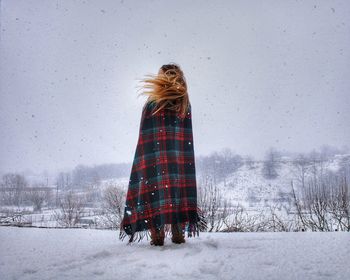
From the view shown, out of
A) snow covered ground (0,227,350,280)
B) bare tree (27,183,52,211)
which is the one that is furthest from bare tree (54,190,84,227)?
A: snow covered ground (0,227,350,280)

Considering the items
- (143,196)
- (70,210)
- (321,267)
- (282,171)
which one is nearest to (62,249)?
(143,196)

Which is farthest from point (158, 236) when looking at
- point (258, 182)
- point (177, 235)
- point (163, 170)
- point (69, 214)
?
point (258, 182)

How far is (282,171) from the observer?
75125 millimetres

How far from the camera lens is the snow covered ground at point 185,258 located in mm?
2166

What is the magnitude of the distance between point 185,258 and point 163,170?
3.39 feet

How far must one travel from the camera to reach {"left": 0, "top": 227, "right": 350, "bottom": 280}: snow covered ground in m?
2.17

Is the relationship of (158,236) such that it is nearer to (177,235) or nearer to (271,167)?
(177,235)

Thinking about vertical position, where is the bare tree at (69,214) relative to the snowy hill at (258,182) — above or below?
below

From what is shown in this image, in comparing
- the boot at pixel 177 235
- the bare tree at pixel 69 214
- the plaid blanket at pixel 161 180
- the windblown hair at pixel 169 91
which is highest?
the windblown hair at pixel 169 91

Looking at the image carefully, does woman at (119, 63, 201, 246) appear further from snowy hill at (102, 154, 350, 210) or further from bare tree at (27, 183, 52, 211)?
snowy hill at (102, 154, 350, 210)

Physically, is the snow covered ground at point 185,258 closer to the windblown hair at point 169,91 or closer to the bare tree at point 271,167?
the windblown hair at point 169,91

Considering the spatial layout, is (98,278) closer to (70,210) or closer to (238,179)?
(70,210)

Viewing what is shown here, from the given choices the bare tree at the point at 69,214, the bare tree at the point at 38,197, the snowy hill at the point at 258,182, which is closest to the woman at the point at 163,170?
the bare tree at the point at 69,214

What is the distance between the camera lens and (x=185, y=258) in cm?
261
